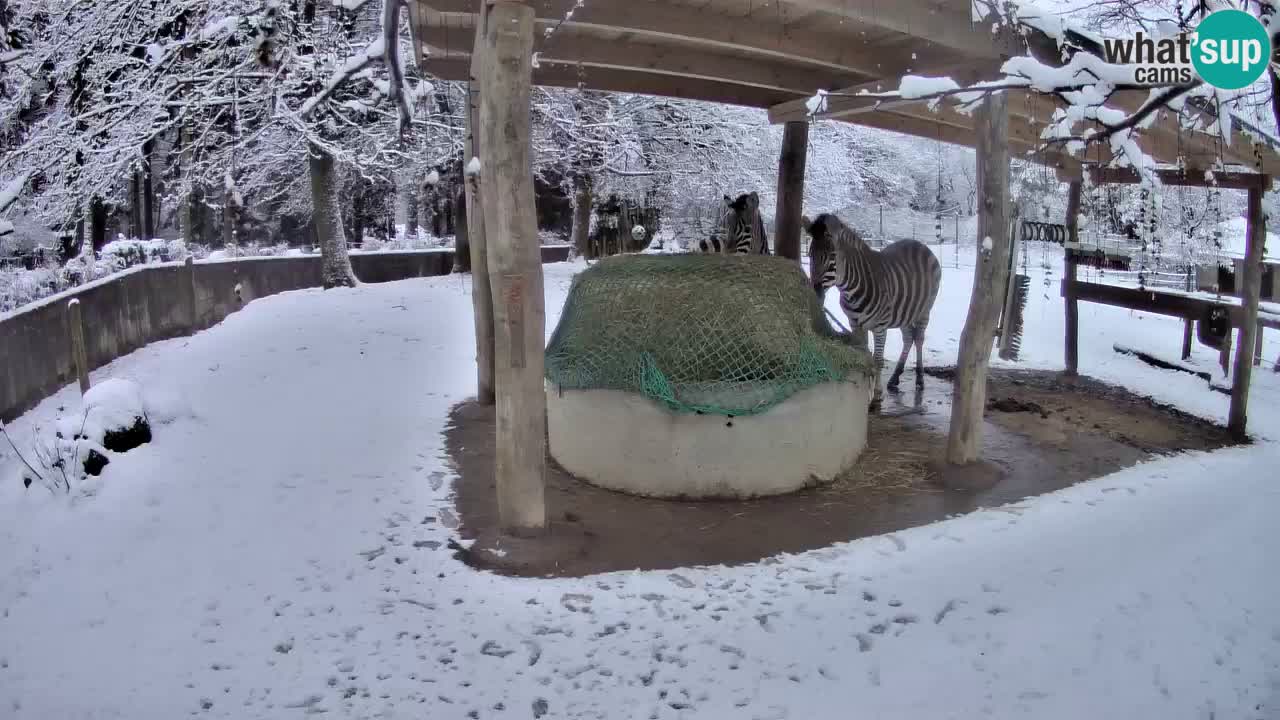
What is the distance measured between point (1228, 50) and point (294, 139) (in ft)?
47.0

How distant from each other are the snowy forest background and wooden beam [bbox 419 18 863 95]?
1.83 ft

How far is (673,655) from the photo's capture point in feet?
11.4

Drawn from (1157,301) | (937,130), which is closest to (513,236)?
(937,130)

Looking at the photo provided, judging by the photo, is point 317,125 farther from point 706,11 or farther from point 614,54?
point 706,11

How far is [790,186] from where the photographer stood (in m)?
8.38

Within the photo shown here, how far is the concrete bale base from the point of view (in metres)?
5.29

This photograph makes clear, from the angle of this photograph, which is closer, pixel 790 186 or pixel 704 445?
pixel 704 445

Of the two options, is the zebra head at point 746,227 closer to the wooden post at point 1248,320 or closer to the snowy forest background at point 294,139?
the snowy forest background at point 294,139

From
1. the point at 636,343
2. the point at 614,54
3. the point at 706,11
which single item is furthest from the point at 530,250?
the point at 614,54

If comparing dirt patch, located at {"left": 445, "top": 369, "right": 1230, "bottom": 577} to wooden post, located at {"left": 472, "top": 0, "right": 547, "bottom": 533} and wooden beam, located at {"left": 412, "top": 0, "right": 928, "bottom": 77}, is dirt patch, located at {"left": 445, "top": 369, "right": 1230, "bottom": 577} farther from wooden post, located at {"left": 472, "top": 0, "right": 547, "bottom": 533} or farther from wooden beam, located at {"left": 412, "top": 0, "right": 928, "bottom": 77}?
wooden beam, located at {"left": 412, "top": 0, "right": 928, "bottom": 77}

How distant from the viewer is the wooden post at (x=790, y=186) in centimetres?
828

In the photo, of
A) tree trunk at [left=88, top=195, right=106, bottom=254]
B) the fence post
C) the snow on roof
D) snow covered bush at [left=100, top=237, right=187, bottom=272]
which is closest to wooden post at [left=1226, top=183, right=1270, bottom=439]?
the snow on roof

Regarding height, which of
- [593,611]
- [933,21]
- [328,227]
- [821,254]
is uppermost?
[933,21]

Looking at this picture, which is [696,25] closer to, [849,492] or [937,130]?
[849,492]
